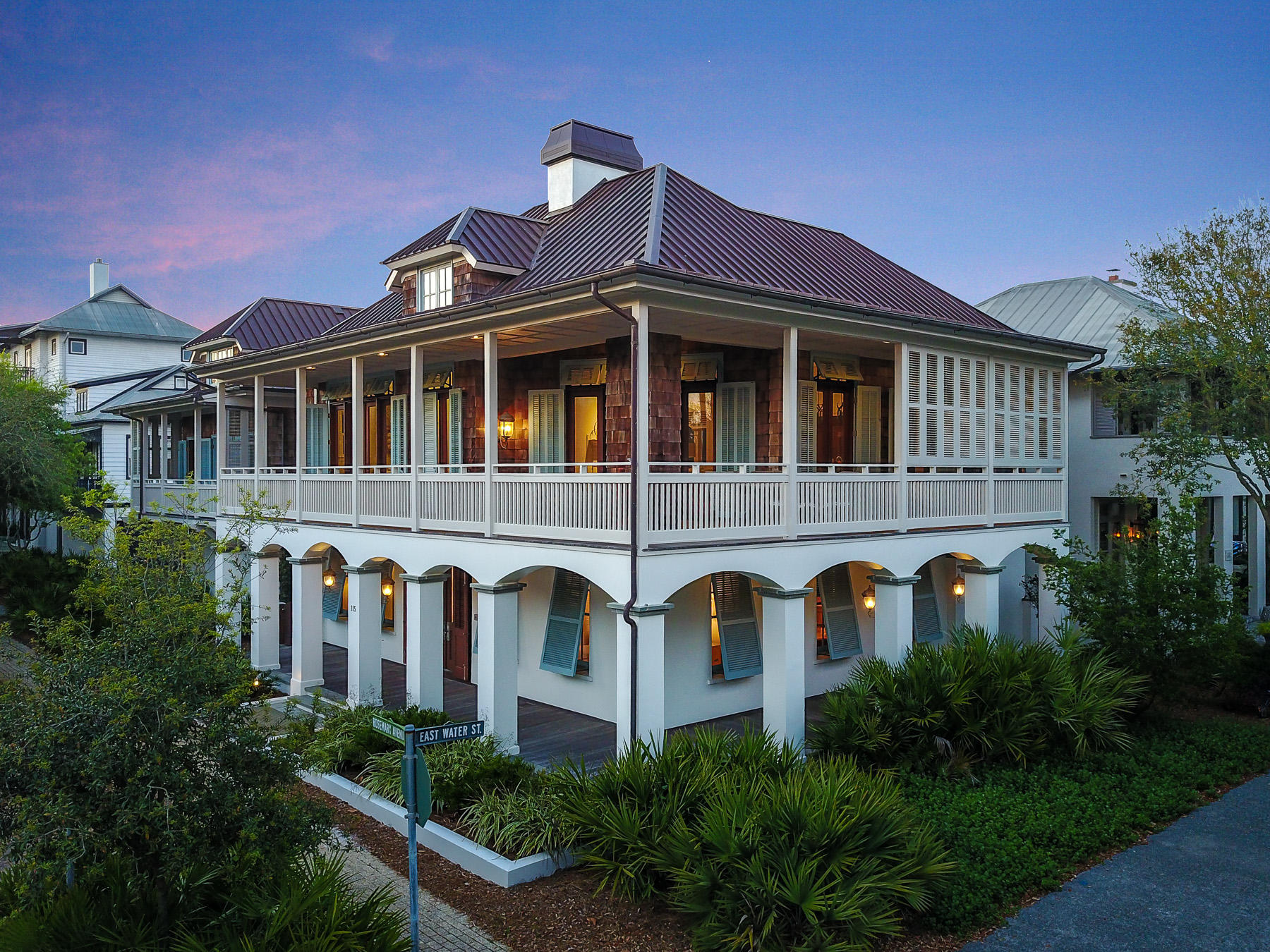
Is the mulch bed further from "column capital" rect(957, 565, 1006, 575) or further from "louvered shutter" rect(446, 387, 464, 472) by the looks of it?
"louvered shutter" rect(446, 387, 464, 472)

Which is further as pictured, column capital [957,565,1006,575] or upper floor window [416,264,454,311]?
upper floor window [416,264,454,311]

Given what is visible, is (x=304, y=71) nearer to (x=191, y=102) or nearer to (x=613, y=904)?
(x=191, y=102)

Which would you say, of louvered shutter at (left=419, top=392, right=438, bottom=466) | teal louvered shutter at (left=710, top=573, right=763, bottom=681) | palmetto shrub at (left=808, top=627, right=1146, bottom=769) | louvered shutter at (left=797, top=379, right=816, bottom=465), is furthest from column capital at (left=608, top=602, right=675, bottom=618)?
louvered shutter at (left=419, top=392, right=438, bottom=466)

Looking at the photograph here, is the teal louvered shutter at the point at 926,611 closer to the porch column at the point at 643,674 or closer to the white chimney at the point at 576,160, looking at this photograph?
the porch column at the point at 643,674

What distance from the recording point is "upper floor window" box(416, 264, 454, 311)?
52.5 ft

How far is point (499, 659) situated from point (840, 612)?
664 cm

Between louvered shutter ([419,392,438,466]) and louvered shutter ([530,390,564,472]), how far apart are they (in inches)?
112

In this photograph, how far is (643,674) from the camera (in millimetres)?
10547

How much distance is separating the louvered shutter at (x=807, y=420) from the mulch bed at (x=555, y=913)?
8.41 m

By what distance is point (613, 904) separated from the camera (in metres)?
8.45

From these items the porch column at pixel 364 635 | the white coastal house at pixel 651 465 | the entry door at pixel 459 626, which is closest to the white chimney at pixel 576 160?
the white coastal house at pixel 651 465

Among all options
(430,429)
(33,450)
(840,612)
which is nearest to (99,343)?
(33,450)

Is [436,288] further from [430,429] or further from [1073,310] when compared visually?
[1073,310]

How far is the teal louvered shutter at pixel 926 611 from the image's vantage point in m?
17.6
